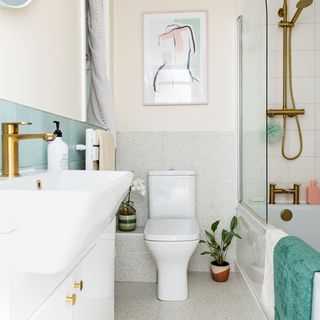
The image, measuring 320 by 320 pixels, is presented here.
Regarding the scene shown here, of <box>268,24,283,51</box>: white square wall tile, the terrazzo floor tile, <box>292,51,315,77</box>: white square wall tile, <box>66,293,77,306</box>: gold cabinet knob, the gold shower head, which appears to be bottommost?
the terrazzo floor tile

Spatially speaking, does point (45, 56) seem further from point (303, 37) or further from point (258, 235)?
point (303, 37)

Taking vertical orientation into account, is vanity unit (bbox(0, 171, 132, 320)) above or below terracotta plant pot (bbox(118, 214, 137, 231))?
above

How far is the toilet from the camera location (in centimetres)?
237

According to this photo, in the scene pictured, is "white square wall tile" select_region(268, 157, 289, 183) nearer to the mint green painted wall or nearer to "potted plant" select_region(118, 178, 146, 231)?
"potted plant" select_region(118, 178, 146, 231)

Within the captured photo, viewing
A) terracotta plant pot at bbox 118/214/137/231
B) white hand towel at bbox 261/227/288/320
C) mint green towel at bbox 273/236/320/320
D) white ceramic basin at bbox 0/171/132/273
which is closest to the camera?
white ceramic basin at bbox 0/171/132/273

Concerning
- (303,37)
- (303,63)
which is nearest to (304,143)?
(303,63)

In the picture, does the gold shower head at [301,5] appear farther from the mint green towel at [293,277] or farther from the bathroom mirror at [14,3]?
the bathroom mirror at [14,3]

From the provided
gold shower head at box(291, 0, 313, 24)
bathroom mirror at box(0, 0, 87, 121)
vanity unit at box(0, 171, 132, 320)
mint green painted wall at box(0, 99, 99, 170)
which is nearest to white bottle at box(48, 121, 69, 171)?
mint green painted wall at box(0, 99, 99, 170)

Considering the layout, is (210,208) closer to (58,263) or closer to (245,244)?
(245,244)

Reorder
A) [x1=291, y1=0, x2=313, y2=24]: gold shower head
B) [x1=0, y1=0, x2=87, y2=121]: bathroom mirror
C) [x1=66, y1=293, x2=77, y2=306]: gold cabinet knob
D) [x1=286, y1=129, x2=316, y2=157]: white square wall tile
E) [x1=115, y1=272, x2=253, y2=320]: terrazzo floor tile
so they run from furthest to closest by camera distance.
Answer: [x1=286, y1=129, x2=316, y2=157]: white square wall tile, [x1=291, y1=0, x2=313, y2=24]: gold shower head, [x1=115, y1=272, x2=253, y2=320]: terrazzo floor tile, [x1=0, y1=0, x2=87, y2=121]: bathroom mirror, [x1=66, y1=293, x2=77, y2=306]: gold cabinet knob

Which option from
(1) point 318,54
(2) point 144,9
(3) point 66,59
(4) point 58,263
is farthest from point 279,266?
(2) point 144,9

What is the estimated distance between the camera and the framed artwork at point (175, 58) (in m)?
3.09

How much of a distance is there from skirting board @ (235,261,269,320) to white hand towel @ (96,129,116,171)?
3.78ft

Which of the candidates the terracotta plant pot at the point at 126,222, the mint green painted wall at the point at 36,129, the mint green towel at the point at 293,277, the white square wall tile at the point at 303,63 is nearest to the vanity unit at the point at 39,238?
the mint green painted wall at the point at 36,129
